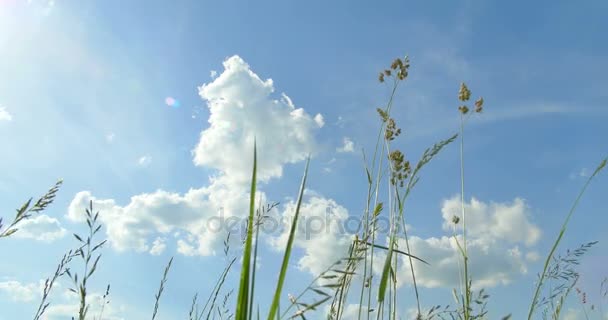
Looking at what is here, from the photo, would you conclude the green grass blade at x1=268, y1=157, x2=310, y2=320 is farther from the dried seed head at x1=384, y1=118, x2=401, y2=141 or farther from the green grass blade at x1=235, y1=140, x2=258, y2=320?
the dried seed head at x1=384, y1=118, x2=401, y2=141

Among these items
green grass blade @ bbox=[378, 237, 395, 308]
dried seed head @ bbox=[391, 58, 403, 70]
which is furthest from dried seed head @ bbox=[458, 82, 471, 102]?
green grass blade @ bbox=[378, 237, 395, 308]

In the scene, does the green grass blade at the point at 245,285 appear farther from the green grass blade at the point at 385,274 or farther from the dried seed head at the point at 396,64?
the dried seed head at the point at 396,64

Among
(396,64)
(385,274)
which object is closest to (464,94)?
(396,64)

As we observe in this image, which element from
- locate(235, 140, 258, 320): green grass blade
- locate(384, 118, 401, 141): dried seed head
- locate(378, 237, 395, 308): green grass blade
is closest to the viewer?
locate(235, 140, 258, 320): green grass blade

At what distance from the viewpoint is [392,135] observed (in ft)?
11.1

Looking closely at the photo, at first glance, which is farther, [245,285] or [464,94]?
[464,94]

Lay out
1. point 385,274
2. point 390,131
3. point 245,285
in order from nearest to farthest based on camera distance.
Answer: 1. point 245,285
2. point 385,274
3. point 390,131

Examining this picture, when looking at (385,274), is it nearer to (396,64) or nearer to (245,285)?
(245,285)

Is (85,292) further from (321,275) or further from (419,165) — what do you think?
(419,165)

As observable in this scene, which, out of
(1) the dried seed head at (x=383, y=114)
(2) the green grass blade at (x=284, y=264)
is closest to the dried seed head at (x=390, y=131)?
(1) the dried seed head at (x=383, y=114)

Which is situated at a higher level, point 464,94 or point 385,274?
point 464,94

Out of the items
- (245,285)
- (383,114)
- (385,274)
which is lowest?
(245,285)

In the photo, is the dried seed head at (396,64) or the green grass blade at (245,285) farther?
the dried seed head at (396,64)

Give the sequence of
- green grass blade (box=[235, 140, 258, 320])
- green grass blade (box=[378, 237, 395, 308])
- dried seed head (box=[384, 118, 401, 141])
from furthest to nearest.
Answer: dried seed head (box=[384, 118, 401, 141]), green grass blade (box=[378, 237, 395, 308]), green grass blade (box=[235, 140, 258, 320])
